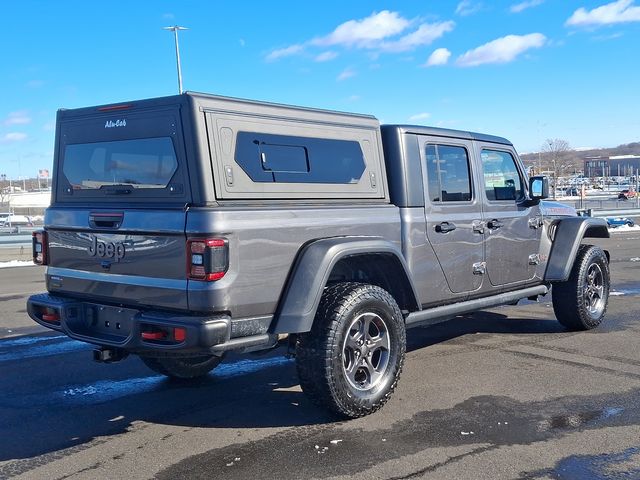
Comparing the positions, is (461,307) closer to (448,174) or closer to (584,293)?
(448,174)

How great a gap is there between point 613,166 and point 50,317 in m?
143

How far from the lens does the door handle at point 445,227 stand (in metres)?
5.38

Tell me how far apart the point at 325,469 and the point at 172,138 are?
2.26 meters

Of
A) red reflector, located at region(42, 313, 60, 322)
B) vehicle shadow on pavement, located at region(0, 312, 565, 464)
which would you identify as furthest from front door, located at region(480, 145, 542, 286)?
red reflector, located at region(42, 313, 60, 322)

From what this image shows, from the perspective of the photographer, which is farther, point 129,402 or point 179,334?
point 129,402

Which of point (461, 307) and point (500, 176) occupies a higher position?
point (500, 176)

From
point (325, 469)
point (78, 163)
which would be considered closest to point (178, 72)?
point (78, 163)

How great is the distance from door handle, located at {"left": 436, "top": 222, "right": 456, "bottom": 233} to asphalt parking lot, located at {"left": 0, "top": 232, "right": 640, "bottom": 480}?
128 cm

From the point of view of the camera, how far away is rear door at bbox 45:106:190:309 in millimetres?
4023

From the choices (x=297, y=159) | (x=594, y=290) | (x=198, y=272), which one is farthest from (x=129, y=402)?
(x=594, y=290)

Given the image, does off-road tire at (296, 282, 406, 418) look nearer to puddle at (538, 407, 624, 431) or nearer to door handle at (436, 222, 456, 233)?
door handle at (436, 222, 456, 233)

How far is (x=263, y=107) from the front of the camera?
14.4 feet

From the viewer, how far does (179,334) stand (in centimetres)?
384

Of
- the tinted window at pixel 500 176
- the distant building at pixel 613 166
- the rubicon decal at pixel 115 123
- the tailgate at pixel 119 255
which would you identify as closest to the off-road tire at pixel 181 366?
the tailgate at pixel 119 255
